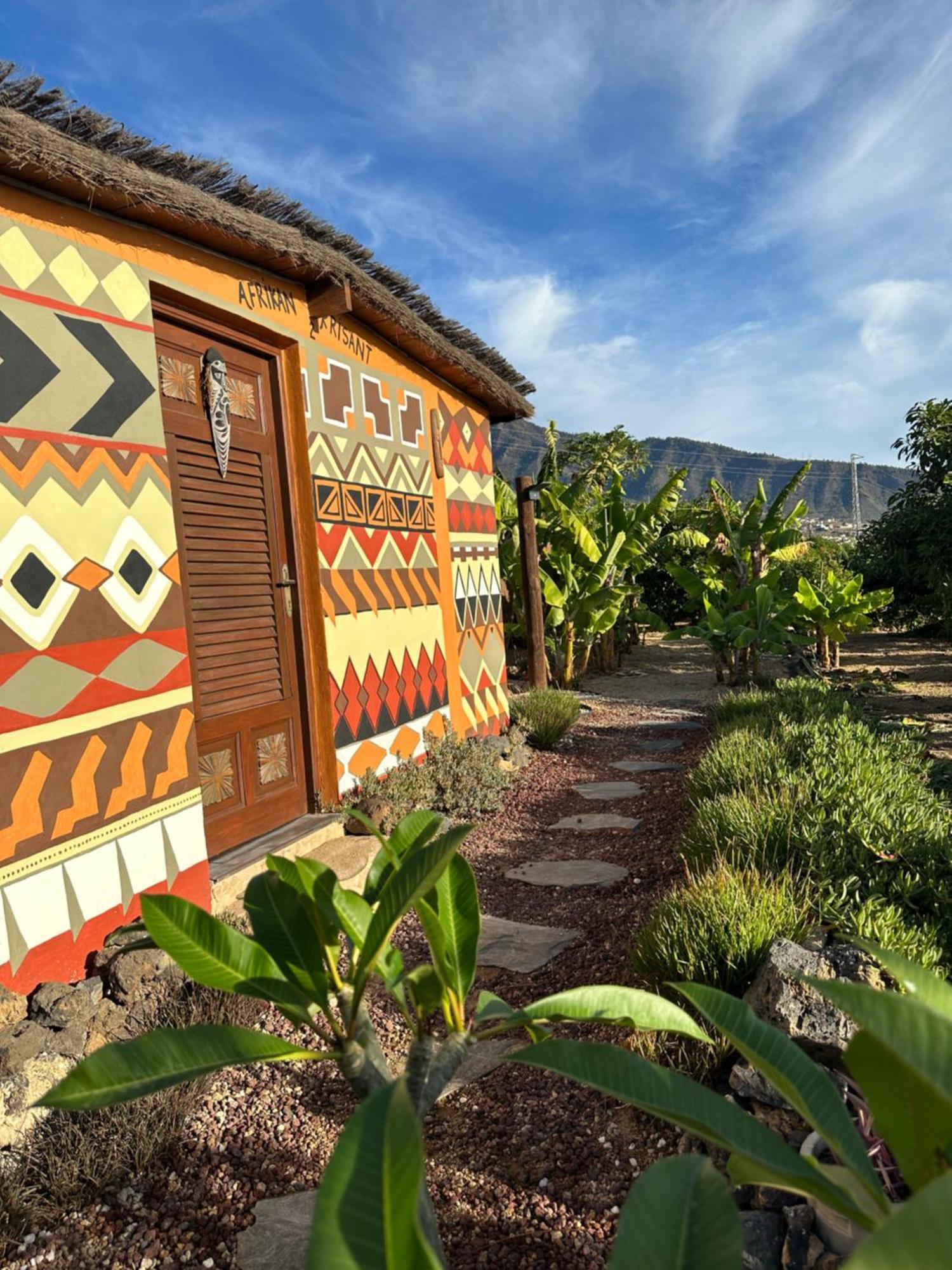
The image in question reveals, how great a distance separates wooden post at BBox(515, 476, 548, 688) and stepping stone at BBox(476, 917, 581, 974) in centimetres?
562

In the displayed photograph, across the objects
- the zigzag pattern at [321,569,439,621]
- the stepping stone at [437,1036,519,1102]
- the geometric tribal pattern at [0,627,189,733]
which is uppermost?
the zigzag pattern at [321,569,439,621]

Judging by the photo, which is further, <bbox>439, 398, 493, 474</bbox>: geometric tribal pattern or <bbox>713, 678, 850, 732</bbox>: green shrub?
<bbox>439, 398, 493, 474</bbox>: geometric tribal pattern

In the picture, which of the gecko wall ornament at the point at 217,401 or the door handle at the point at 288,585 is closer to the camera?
the gecko wall ornament at the point at 217,401

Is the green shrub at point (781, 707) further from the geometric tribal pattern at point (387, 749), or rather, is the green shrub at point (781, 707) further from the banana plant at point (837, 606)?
the banana plant at point (837, 606)

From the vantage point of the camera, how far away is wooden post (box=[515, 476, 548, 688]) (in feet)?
30.9

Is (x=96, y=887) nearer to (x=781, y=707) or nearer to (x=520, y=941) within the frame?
(x=520, y=941)

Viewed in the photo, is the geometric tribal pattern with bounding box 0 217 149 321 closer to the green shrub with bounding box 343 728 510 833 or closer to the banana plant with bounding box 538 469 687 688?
the green shrub with bounding box 343 728 510 833

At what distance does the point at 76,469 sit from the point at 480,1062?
297cm

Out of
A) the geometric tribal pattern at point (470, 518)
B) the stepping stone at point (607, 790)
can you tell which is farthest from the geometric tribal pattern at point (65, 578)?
the stepping stone at point (607, 790)

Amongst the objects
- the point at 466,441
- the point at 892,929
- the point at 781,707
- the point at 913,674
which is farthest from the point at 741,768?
the point at 913,674

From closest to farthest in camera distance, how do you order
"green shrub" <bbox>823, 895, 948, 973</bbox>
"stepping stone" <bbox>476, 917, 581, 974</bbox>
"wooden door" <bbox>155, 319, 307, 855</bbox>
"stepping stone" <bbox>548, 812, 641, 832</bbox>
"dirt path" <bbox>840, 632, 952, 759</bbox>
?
"green shrub" <bbox>823, 895, 948, 973</bbox> → "stepping stone" <bbox>476, 917, 581, 974</bbox> → "wooden door" <bbox>155, 319, 307, 855</bbox> → "stepping stone" <bbox>548, 812, 641, 832</bbox> → "dirt path" <bbox>840, 632, 952, 759</bbox>

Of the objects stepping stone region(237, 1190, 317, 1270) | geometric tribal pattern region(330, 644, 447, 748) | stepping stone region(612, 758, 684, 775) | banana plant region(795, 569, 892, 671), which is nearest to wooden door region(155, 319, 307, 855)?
geometric tribal pattern region(330, 644, 447, 748)

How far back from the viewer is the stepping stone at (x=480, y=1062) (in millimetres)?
2879

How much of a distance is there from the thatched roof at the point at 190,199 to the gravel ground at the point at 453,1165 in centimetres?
360
